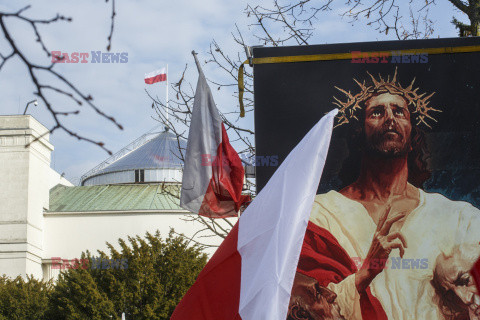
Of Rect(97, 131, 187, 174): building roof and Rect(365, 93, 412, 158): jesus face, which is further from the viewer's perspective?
Rect(97, 131, 187, 174): building roof

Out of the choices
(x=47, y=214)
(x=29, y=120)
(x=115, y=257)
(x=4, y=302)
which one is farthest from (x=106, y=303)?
(x=47, y=214)

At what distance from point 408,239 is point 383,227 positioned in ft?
1.07

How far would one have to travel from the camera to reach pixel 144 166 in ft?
208

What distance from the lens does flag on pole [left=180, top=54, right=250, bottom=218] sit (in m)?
11.0

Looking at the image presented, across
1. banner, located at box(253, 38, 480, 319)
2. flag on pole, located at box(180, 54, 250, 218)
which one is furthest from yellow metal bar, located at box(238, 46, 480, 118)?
flag on pole, located at box(180, 54, 250, 218)

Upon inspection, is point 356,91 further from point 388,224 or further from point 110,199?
point 110,199

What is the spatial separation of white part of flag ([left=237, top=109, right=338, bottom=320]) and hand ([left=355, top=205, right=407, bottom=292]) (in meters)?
3.88

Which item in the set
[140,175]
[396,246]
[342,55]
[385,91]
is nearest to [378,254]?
[396,246]

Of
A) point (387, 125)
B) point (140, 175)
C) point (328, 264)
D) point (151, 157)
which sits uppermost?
point (151, 157)

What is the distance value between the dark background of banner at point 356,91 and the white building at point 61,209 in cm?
3845

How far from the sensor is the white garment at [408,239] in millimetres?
10242

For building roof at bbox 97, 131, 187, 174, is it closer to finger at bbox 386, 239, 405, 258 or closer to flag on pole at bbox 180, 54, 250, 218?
flag on pole at bbox 180, 54, 250, 218

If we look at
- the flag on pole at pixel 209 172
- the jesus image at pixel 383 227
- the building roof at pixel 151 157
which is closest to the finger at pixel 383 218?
the jesus image at pixel 383 227

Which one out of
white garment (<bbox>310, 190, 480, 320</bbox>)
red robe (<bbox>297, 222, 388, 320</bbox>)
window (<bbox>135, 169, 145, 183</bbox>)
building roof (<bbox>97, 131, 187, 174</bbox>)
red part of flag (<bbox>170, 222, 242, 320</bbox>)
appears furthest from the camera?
window (<bbox>135, 169, 145, 183</bbox>)
